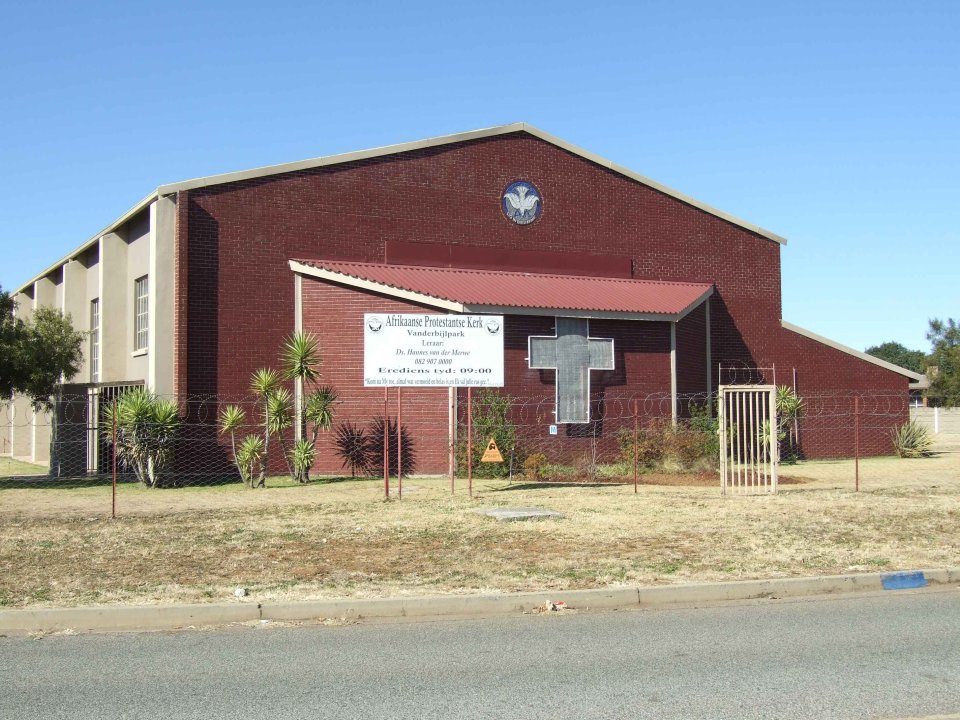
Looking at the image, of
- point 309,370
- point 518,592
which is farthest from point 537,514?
point 309,370

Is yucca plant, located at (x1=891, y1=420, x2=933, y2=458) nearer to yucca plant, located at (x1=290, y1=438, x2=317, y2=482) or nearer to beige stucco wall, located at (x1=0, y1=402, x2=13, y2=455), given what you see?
yucca plant, located at (x1=290, y1=438, x2=317, y2=482)

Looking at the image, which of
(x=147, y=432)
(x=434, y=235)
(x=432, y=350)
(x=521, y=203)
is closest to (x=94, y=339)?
(x=147, y=432)

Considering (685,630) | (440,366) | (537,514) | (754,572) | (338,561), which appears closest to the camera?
(685,630)

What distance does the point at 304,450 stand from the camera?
22.2 m

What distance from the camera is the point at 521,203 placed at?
28.1 metres

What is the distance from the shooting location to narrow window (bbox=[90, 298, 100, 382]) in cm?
2983

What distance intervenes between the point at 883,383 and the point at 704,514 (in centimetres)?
1892

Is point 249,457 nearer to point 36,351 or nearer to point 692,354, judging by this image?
point 36,351

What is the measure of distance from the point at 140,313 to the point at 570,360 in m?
11.6

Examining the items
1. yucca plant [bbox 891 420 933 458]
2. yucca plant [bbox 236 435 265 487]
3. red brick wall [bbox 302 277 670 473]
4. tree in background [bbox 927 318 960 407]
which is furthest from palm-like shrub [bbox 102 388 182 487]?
tree in background [bbox 927 318 960 407]

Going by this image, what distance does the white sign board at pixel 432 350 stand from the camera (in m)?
18.0

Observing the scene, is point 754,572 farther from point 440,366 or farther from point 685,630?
point 440,366

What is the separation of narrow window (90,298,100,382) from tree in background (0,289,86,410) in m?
1.18

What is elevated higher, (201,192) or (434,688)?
(201,192)
